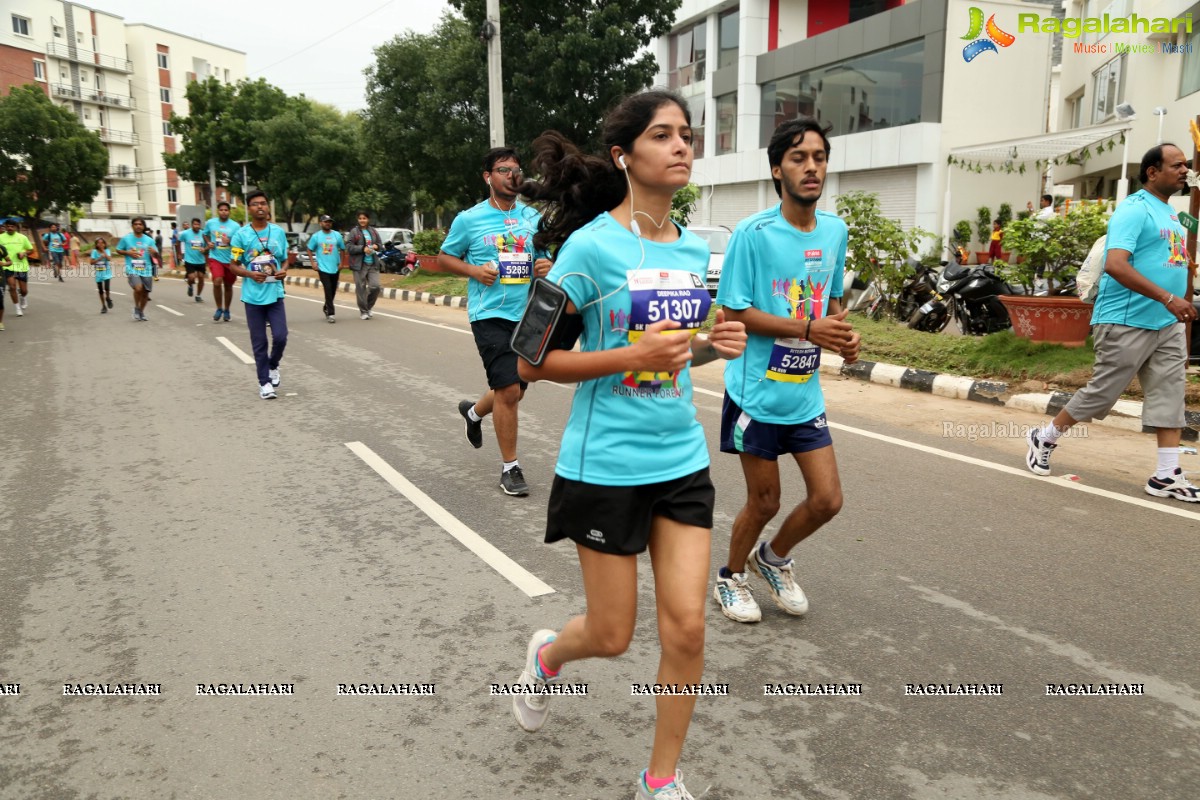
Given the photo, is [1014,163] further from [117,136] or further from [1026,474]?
[117,136]

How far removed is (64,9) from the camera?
202ft

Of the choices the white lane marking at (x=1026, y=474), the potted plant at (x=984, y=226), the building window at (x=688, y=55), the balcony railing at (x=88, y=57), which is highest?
the balcony railing at (x=88, y=57)

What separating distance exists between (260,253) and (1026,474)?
676 cm

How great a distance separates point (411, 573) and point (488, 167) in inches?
104

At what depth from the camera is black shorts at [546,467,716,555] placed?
2.42 meters

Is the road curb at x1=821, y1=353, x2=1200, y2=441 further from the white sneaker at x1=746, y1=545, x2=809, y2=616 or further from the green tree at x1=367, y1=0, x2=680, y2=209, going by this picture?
the green tree at x1=367, y1=0, x2=680, y2=209

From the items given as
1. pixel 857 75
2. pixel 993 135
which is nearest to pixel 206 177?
pixel 857 75

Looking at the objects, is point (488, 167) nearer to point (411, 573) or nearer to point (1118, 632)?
point (411, 573)

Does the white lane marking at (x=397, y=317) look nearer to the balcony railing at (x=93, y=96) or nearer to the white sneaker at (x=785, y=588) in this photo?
the white sneaker at (x=785, y=588)

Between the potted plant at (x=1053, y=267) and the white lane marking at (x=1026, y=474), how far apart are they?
10.2 ft

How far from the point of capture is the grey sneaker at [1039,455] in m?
5.87

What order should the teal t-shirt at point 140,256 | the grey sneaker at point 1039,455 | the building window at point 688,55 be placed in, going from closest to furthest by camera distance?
the grey sneaker at point 1039,455 < the teal t-shirt at point 140,256 < the building window at point 688,55

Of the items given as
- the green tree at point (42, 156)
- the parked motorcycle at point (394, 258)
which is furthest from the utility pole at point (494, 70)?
the green tree at point (42, 156)

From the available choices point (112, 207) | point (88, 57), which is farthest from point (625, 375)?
point (88, 57)
